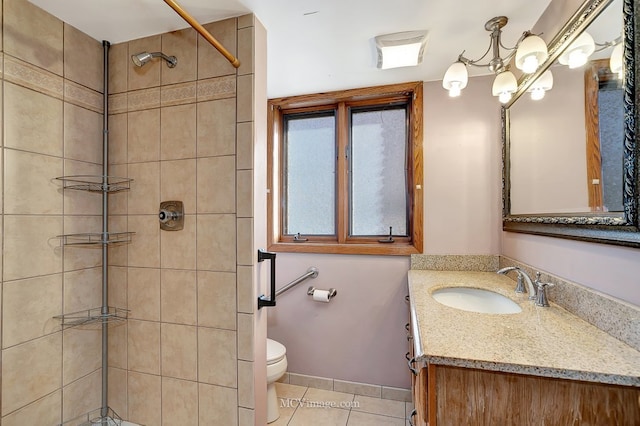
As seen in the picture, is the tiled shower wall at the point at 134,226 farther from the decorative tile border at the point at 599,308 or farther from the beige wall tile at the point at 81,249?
the decorative tile border at the point at 599,308

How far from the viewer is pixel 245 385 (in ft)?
4.31

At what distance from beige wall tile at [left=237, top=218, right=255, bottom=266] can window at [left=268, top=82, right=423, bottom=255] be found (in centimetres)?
83

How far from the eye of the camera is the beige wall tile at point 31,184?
3.82 feet

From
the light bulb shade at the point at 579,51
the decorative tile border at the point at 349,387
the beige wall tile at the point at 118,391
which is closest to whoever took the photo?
the light bulb shade at the point at 579,51

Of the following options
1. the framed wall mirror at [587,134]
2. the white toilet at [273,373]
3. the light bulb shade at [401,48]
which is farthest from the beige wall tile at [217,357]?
the light bulb shade at [401,48]

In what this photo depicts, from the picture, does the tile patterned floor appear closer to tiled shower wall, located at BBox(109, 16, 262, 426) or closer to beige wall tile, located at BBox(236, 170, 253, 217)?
tiled shower wall, located at BBox(109, 16, 262, 426)

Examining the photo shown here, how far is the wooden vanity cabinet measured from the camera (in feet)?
2.23

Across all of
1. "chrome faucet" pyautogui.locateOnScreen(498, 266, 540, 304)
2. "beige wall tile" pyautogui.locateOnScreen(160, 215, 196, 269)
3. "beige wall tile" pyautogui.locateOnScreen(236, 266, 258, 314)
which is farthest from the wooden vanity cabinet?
"beige wall tile" pyautogui.locateOnScreen(160, 215, 196, 269)

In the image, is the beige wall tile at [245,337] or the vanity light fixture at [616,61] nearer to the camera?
the vanity light fixture at [616,61]

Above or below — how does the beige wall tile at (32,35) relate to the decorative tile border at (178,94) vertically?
above

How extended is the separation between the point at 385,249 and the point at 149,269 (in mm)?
1422

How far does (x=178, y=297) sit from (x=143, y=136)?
852mm

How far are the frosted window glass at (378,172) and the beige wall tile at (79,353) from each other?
1.67 m

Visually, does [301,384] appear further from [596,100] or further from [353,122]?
[596,100]
